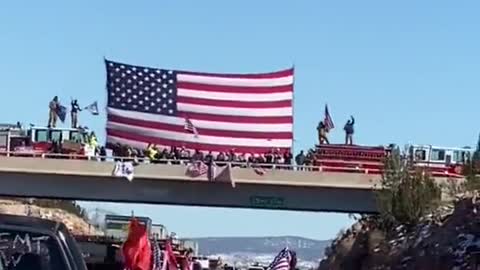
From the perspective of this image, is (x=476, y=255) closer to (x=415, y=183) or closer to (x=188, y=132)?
(x=415, y=183)

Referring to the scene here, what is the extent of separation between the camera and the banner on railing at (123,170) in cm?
5494

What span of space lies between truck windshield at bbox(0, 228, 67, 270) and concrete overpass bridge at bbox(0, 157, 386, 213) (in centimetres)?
4825

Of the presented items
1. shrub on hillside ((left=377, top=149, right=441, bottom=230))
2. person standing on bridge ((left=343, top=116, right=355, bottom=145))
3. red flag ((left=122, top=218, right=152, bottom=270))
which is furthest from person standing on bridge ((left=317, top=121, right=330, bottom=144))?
red flag ((left=122, top=218, right=152, bottom=270))

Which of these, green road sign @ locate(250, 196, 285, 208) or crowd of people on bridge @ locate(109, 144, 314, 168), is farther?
green road sign @ locate(250, 196, 285, 208)

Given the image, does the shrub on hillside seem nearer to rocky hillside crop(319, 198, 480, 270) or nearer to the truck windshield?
rocky hillside crop(319, 198, 480, 270)

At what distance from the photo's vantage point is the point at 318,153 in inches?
2367

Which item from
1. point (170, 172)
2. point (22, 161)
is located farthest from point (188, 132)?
point (22, 161)

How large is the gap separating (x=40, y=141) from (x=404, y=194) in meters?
24.1

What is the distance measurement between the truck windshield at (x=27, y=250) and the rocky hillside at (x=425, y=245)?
21071mm

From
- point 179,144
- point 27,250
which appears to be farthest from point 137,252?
point 179,144

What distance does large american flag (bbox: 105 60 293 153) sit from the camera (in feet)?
180

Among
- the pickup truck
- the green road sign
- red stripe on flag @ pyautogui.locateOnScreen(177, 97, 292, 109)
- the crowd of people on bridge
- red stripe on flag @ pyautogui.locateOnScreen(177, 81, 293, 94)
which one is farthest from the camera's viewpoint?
the green road sign

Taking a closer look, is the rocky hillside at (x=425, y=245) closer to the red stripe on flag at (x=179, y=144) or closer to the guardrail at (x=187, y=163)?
the guardrail at (x=187, y=163)

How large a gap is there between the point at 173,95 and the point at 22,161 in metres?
7.19
